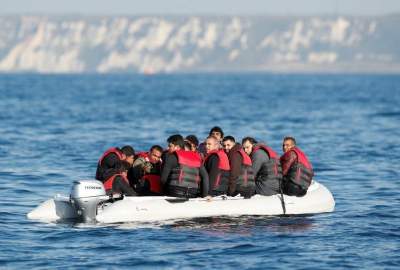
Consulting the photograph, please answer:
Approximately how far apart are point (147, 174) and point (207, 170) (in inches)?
42.1

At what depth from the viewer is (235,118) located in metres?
50.8

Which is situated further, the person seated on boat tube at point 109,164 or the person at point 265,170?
the person at point 265,170

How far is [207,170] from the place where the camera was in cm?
1756

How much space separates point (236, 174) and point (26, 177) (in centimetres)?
797

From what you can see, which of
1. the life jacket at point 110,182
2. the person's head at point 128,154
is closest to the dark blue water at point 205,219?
the life jacket at point 110,182

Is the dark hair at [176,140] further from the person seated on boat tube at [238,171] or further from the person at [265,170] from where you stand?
the person at [265,170]

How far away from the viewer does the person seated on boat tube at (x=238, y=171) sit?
1775 centimetres

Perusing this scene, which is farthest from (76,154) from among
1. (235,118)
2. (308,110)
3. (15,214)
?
(308,110)

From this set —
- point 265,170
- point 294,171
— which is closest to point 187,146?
point 265,170

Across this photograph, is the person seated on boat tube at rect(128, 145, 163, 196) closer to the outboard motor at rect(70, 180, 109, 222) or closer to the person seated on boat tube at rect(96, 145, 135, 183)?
the person seated on boat tube at rect(96, 145, 135, 183)

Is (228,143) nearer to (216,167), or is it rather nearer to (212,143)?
(212,143)

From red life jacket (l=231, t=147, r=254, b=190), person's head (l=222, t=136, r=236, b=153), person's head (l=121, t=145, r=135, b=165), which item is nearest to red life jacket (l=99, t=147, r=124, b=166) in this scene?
person's head (l=121, t=145, r=135, b=165)

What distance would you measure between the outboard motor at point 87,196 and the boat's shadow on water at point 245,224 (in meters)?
1.28

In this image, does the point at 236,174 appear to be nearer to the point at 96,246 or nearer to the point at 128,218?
the point at 128,218
